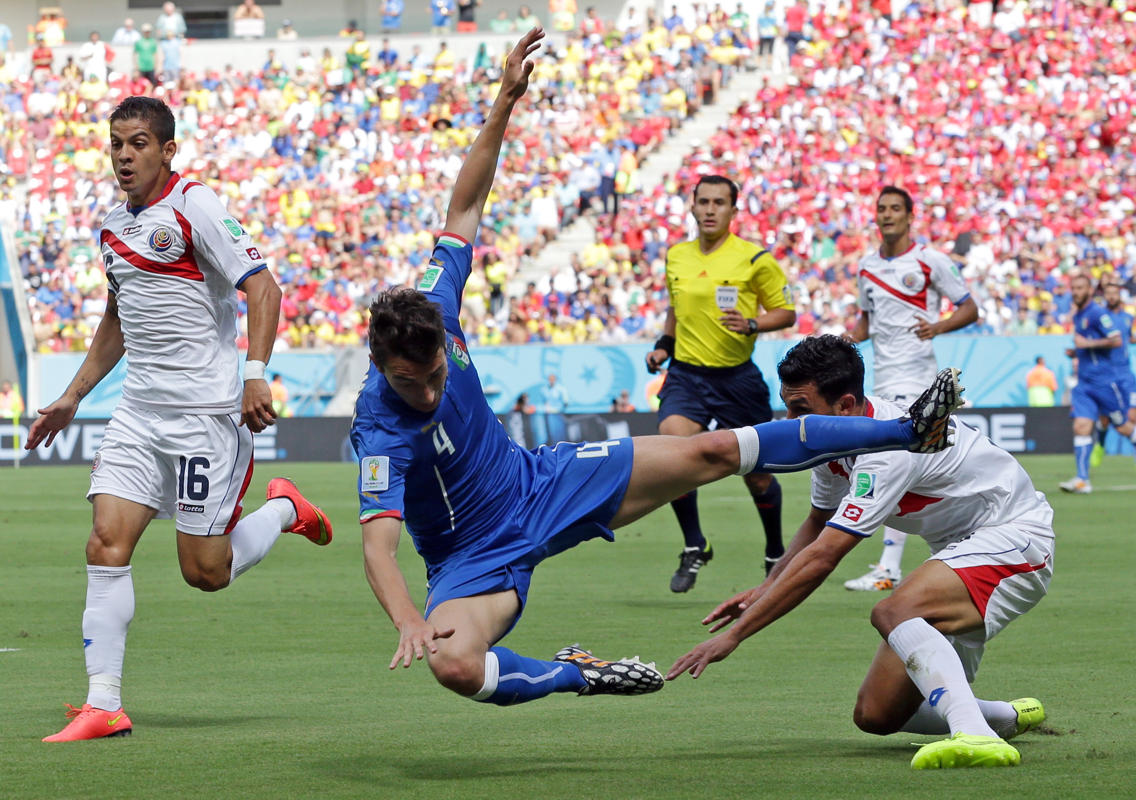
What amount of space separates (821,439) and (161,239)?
8.54 feet

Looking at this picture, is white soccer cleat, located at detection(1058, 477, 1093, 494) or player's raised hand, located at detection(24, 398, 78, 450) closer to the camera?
player's raised hand, located at detection(24, 398, 78, 450)

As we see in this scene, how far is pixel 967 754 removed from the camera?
17.4 ft

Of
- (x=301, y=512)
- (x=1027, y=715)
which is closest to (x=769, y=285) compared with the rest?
(x=301, y=512)

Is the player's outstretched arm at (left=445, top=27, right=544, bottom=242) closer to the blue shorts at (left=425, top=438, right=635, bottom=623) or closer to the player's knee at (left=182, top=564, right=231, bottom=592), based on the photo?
the blue shorts at (left=425, top=438, right=635, bottom=623)

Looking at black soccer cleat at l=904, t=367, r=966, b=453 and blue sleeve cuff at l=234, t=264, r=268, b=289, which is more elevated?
blue sleeve cuff at l=234, t=264, r=268, b=289

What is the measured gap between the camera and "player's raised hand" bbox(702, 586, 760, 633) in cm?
548

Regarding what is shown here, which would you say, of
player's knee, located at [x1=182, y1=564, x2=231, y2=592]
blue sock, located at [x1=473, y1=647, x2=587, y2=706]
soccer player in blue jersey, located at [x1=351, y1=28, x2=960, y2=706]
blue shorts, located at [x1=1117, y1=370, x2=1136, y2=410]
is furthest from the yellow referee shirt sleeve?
blue shorts, located at [x1=1117, y1=370, x2=1136, y2=410]

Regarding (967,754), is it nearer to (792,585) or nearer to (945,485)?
(792,585)

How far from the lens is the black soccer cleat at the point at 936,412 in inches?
217

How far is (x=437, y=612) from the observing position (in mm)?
5590

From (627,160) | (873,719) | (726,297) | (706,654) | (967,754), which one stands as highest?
(726,297)

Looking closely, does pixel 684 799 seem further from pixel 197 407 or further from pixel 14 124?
pixel 14 124

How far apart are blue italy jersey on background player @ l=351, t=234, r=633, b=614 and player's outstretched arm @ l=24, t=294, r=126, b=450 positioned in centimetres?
159

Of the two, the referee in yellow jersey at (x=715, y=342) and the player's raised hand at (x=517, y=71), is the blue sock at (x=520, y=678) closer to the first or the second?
the player's raised hand at (x=517, y=71)
